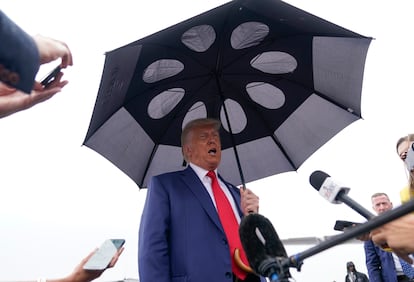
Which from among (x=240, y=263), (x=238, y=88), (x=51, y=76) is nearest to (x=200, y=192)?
(x=240, y=263)

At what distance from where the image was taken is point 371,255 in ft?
16.3

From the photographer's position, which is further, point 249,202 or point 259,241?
point 249,202

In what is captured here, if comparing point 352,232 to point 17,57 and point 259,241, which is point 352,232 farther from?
point 17,57

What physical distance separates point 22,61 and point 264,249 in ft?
3.26

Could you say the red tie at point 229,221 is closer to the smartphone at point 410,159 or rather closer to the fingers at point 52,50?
the smartphone at point 410,159

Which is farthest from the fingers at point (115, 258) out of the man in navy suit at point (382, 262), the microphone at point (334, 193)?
the man in navy suit at point (382, 262)

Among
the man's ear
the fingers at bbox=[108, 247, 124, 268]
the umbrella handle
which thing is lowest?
the fingers at bbox=[108, 247, 124, 268]

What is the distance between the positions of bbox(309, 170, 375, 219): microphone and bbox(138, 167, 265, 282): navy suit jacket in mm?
1088

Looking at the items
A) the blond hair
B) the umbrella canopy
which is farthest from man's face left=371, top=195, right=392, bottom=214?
the blond hair

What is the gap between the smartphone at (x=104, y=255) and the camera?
1.43 meters

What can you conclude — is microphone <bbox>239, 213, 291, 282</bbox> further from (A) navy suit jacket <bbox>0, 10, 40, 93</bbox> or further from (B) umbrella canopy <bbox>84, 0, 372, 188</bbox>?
Result: (B) umbrella canopy <bbox>84, 0, 372, 188</bbox>

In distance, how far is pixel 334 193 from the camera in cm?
144

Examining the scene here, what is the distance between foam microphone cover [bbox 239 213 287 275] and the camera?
4.82 ft

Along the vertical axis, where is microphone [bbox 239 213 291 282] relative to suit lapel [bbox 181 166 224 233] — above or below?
below
